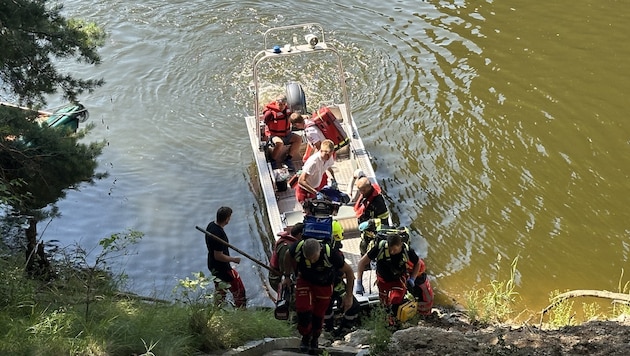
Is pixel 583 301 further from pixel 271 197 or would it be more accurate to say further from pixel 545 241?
pixel 271 197

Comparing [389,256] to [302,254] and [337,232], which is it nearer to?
[337,232]

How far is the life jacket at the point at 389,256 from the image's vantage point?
620 centimetres

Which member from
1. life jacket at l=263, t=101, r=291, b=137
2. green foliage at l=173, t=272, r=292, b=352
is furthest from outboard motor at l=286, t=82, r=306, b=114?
green foliage at l=173, t=272, r=292, b=352

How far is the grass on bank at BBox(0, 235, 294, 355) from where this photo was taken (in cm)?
424

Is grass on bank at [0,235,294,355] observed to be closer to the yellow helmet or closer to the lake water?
the yellow helmet

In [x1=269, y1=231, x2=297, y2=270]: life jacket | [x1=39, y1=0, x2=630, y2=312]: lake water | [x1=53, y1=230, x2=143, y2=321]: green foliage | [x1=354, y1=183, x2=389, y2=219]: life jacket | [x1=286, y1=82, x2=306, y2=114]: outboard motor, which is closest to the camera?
[x1=53, y1=230, x2=143, y2=321]: green foliage

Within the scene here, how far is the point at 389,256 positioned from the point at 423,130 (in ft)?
16.0

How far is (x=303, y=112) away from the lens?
9.70 meters

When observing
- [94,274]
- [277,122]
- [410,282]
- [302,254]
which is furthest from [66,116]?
[410,282]

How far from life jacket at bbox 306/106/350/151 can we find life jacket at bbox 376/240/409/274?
9.68ft

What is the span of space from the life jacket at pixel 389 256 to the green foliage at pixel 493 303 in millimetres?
1220

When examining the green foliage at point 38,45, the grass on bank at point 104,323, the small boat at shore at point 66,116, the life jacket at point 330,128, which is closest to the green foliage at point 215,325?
the grass on bank at point 104,323

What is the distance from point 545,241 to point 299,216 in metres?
3.18

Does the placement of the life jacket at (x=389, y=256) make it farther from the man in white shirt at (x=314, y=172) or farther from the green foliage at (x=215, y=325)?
the man in white shirt at (x=314, y=172)
